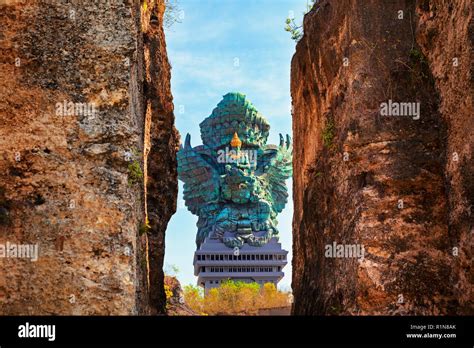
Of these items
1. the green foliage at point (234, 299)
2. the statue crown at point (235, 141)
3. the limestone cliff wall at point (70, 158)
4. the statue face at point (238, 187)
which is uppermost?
the statue crown at point (235, 141)

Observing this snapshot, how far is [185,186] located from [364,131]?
42.6m

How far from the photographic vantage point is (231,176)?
52.1 m

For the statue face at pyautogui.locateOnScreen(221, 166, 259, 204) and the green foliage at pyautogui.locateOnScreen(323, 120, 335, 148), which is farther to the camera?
the statue face at pyautogui.locateOnScreen(221, 166, 259, 204)

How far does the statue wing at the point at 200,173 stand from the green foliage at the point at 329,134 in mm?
38715

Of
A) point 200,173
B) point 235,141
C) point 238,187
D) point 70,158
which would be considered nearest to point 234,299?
point 238,187

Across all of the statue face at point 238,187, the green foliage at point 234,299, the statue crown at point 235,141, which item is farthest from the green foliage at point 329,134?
the statue face at point 238,187

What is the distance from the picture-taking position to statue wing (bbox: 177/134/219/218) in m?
52.7

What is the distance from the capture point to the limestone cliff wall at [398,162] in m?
10.9

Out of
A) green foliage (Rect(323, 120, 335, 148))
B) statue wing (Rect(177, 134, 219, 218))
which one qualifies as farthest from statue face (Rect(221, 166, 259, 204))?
green foliage (Rect(323, 120, 335, 148))

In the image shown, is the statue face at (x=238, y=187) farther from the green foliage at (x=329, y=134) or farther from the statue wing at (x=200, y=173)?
the green foliage at (x=329, y=134)

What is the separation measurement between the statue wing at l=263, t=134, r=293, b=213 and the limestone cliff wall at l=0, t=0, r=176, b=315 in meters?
43.8

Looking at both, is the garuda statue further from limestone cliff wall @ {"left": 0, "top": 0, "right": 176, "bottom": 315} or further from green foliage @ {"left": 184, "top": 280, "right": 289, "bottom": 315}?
limestone cliff wall @ {"left": 0, "top": 0, "right": 176, "bottom": 315}

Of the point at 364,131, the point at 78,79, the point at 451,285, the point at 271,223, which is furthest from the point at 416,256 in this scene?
the point at 271,223
